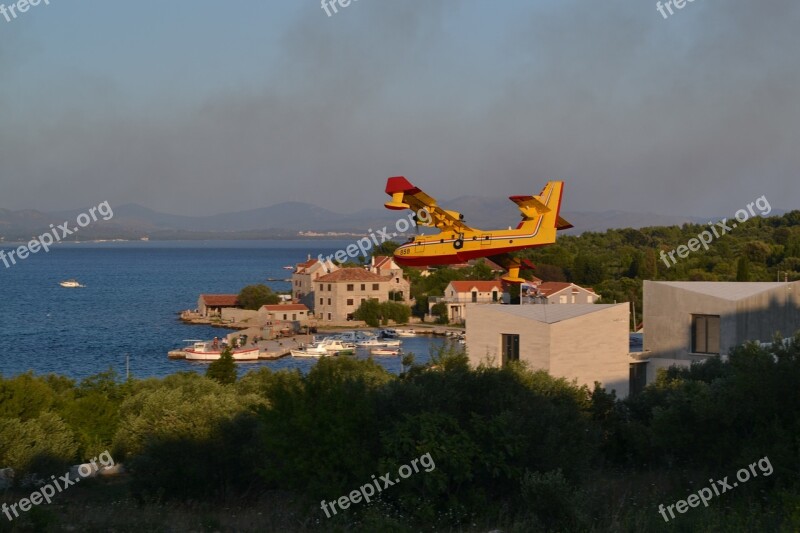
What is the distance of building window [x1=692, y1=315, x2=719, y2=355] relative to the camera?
89.0ft

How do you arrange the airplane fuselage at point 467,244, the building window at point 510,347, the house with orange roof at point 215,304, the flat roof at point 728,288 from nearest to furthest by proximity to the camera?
the airplane fuselage at point 467,244
the building window at point 510,347
the flat roof at point 728,288
the house with orange roof at point 215,304

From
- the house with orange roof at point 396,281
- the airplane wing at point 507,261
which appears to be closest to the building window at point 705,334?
the airplane wing at point 507,261

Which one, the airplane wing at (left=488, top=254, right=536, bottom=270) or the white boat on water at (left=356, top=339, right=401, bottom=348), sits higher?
the airplane wing at (left=488, top=254, right=536, bottom=270)

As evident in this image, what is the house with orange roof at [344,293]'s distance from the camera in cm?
10050

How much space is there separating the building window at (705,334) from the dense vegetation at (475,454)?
1023cm

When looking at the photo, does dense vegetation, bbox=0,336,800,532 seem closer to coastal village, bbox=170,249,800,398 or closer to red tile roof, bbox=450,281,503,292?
coastal village, bbox=170,249,800,398

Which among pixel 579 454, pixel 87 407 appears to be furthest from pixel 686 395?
pixel 87 407

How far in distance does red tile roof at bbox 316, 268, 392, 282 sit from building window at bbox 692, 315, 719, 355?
7333cm

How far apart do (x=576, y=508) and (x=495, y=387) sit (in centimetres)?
409

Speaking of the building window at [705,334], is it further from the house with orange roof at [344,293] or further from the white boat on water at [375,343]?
the house with orange roof at [344,293]

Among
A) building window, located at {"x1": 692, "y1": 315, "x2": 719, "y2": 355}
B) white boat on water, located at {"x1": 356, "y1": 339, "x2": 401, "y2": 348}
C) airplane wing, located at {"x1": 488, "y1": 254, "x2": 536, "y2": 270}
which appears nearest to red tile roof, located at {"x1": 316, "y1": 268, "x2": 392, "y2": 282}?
white boat on water, located at {"x1": 356, "y1": 339, "x2": 401, "y2": 348}

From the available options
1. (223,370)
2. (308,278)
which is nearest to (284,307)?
(308,278)

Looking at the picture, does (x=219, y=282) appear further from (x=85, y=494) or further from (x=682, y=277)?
(x=85, y=494)

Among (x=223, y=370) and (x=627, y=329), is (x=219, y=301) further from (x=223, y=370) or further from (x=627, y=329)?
(x=627, y=329)
